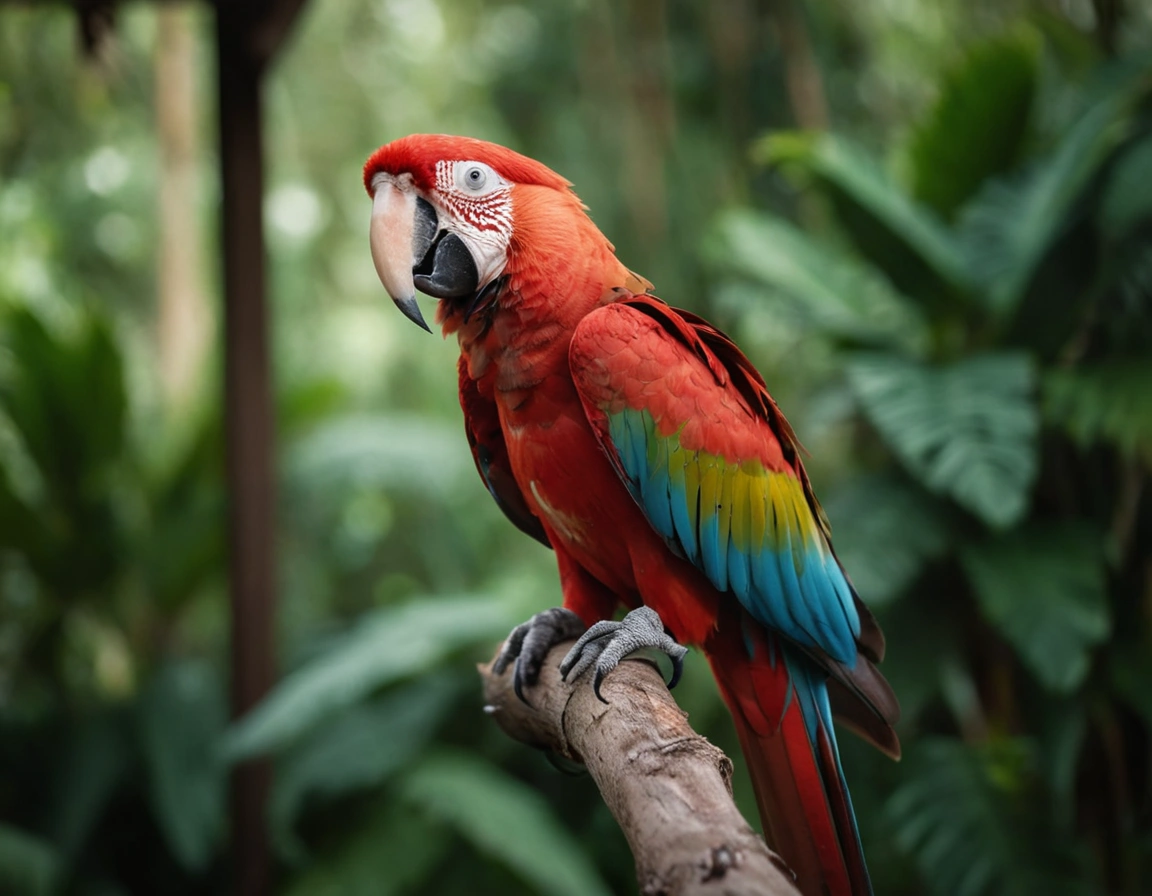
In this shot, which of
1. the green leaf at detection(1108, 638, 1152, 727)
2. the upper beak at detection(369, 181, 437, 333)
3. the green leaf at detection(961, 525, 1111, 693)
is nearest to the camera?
the upper beak at detection(369, 181, 437, 333)

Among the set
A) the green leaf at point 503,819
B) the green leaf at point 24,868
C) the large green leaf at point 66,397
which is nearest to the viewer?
the green leaf at point 503,819

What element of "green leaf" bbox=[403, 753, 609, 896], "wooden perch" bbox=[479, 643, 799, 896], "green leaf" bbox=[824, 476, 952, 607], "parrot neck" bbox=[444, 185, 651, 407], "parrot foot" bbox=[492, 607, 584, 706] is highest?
"parrot neck" bbox=[444, 185, 651, 407]

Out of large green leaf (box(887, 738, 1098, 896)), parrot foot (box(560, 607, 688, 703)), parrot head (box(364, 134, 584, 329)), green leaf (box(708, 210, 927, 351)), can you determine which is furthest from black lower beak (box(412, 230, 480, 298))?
large green leaf (box(887, 738, 1098, 896))

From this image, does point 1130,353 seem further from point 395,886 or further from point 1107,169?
point 395,886

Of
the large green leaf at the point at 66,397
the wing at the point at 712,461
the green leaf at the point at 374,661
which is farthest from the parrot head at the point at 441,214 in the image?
the large green leaf at the point at 66,397

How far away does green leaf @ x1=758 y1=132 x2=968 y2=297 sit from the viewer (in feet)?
→ 6.89

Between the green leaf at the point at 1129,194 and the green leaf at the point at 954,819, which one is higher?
the green leaf at the point at 1129,194

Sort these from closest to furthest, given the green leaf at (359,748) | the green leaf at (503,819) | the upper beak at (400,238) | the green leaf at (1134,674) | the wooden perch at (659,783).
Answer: the wooden perch at (659,783) < the upper beak at (400,238) < the green leaf at (1134,674) < the green leaf at (503,819) < the green leaf at (359,748)

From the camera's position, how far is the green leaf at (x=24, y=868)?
2182mm

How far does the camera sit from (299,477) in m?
2.65

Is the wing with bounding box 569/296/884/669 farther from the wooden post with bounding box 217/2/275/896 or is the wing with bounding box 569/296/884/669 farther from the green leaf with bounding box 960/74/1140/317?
the wooden post with bounding box 217/2/275/896

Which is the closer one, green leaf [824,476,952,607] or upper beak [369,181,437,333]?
upper beak [369,181,437,333]

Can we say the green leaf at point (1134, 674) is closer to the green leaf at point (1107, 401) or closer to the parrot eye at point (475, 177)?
the green leaf at point (1107, 401)

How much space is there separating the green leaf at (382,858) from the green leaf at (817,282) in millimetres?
1467
